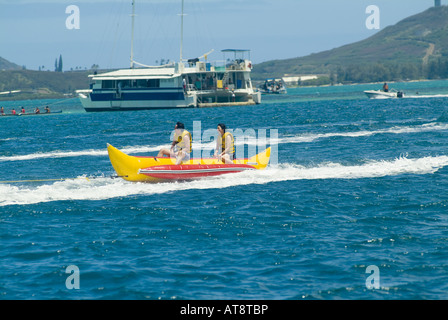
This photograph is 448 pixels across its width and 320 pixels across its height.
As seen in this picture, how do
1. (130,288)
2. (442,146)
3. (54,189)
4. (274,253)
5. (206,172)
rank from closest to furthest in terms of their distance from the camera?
(130,288), (274,253), (54,189), (206,172), (442,146)

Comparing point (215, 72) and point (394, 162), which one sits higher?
point (215, 72)

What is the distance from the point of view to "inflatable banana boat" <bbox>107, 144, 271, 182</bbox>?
1964 centimetres

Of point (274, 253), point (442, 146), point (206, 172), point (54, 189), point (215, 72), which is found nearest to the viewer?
point (274, 253)

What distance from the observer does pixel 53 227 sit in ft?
48.6

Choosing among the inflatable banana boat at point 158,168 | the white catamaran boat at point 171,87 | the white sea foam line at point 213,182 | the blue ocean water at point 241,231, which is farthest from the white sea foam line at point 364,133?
the white catamaran boat at point 171,87

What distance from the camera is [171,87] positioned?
71.1 metres

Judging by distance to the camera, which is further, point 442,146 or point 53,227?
point 442,146

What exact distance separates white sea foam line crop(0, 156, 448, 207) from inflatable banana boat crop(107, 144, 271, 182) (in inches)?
8.4

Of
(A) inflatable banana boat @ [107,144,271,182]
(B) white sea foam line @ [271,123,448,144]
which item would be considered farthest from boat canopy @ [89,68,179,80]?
(A) inflatable banana boat @ [107,144,271,182]

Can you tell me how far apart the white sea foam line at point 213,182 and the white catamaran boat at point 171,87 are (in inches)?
1944

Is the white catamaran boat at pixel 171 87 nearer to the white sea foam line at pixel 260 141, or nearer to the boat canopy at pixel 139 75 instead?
the boat canopy at pixel 139 75
